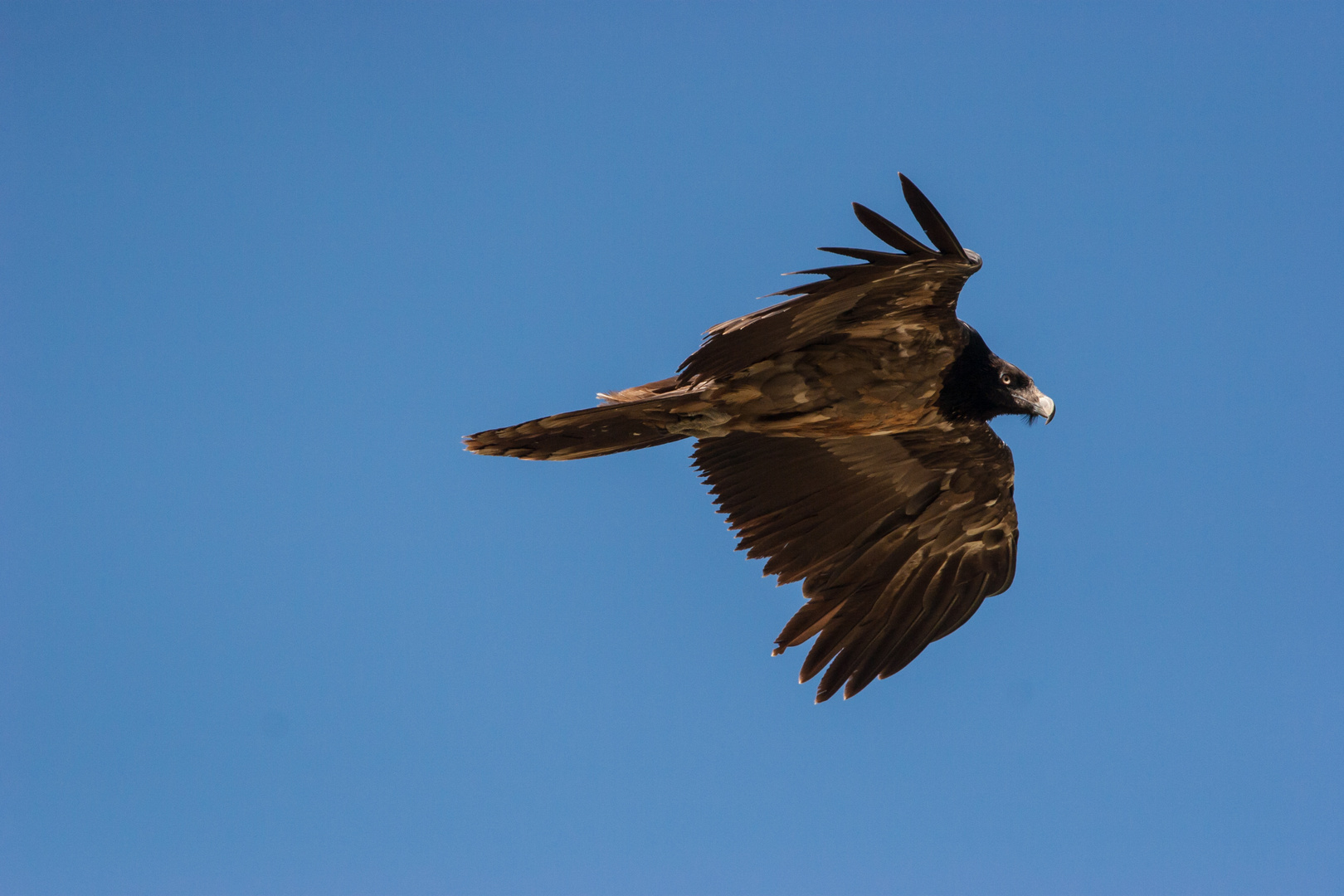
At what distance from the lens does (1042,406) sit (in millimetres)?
7375

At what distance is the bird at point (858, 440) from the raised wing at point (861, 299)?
0.01m

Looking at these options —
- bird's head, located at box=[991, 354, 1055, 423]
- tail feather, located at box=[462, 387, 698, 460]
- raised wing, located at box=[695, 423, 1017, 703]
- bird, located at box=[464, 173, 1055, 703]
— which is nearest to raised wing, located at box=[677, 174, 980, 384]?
bird, located at box=[464, 173, 1055, 703]

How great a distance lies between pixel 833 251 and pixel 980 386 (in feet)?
6.51

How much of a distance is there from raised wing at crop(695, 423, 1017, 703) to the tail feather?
86 cm

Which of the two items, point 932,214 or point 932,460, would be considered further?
point 932,460

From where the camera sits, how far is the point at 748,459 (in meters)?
7.95

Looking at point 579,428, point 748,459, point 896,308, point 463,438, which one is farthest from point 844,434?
point 463,438

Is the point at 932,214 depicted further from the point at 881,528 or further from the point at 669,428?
the point at 881,528

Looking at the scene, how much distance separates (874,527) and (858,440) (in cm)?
58

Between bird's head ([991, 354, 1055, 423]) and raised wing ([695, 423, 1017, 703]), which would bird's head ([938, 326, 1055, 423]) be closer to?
bird's head ([991, 354, 1055, 423])

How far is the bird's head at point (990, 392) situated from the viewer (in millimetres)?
7281

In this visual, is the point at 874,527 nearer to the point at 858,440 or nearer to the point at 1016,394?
the point at 858,440

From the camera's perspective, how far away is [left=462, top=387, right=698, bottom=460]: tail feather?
6691 millimetres

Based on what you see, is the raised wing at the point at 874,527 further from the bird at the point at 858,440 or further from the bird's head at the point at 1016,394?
the bird's head at the point at 1016,394
